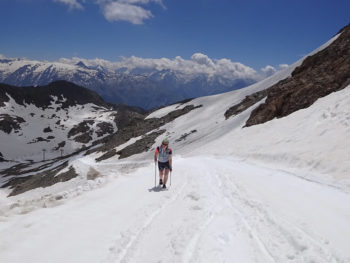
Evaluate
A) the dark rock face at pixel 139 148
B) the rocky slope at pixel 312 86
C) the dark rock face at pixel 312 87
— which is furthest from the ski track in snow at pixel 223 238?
the dark rock face at pixel 139 148

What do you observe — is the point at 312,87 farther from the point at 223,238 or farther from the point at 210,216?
the point at 223,238

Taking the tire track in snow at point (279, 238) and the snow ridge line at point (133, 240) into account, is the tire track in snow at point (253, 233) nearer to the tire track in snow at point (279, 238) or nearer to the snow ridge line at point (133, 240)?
the tire track in snow at point (279, 238)

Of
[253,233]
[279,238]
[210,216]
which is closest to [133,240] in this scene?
[210,216]

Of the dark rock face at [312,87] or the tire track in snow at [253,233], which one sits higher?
the dark rock face at [312,87]

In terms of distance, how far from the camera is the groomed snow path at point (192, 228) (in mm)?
5523

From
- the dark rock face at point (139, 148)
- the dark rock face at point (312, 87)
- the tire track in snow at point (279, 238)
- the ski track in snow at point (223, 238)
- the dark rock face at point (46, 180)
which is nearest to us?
the tire track in snow at point (279, 238)

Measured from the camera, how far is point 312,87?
30.3 m

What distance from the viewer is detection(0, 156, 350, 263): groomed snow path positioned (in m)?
5.52

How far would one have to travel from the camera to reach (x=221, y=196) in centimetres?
1002

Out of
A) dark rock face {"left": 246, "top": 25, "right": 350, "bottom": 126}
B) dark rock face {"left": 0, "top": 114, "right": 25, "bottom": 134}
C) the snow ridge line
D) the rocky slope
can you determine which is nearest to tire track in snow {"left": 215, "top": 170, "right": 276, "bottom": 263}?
the snow ridge line

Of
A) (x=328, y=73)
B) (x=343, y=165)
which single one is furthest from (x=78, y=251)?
(x=328, y=73)

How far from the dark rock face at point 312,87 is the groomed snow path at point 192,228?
21.5 metres

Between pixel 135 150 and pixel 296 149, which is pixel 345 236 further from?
pixel 135 150

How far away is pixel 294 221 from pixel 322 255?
1753mm
